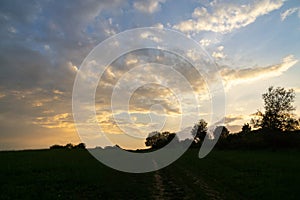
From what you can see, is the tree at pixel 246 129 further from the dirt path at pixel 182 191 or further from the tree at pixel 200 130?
the dirt path at pixel 182 191

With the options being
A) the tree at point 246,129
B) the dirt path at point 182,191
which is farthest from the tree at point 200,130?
the dirt path at point 182,191

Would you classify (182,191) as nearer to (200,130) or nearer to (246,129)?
(246,129)

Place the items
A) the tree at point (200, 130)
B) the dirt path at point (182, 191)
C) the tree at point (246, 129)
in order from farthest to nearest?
the tree at point (200, 130) < the tree at point (246, 129) < the dirt path at point (182, 191)

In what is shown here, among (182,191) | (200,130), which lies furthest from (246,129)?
(182,191)

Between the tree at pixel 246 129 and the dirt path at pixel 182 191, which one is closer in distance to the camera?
the dirt path at pixel 182 191

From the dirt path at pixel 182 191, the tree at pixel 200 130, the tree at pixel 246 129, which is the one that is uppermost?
the tree at pixel 200 130

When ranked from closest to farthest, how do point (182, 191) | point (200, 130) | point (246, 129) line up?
1. point (182, 191)
2. point (246, 129)
3. point (200, 130)

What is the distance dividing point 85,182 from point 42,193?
5383 mm

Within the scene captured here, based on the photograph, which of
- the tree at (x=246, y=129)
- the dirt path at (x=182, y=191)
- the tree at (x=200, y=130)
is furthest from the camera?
the tree at (x=200, y=130)

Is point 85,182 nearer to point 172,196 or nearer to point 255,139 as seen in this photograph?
point 172,196

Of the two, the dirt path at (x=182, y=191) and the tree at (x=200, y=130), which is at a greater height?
the tree at (x=200, y=130)

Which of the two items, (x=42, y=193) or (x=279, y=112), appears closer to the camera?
(x=42, y=193)

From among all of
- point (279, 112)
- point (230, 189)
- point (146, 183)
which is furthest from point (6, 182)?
point (279, 112)

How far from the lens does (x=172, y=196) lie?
17188 mm
